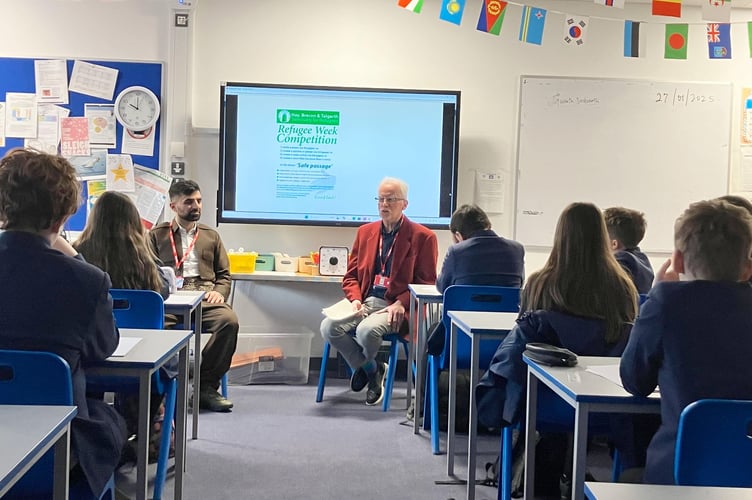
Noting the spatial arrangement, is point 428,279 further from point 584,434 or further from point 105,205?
point 584,434

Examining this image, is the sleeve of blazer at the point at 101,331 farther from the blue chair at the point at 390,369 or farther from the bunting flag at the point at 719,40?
the bunting flag at the point at 719,40

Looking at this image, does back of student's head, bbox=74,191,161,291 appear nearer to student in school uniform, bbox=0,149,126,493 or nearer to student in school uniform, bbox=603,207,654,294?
student in school uniform, bbox=0,149,126,493

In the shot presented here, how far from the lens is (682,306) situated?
160cm

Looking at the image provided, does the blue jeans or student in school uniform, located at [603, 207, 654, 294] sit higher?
student in school uniform, located at [603, 207, 654, 294]

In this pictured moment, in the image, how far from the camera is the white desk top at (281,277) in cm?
470

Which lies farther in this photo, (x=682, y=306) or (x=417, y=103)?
(x=417, y=103)

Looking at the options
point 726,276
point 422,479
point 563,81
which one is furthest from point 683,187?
point 726,276

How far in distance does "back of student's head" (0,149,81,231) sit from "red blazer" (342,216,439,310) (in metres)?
2.70

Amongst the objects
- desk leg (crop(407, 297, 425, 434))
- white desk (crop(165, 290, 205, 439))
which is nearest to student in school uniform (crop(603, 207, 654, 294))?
desk leg (crop(407, 297, 425, 434))

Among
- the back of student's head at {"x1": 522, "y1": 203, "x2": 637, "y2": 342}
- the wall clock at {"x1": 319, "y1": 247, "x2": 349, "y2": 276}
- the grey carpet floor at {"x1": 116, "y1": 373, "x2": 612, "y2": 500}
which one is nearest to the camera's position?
the back of student's head at {"x1": 522, "y1": 203, "x2": 637, "y2": 342}

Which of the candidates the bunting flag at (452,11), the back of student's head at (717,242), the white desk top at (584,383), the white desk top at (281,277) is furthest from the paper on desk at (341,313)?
the back of student's head at (717,242)

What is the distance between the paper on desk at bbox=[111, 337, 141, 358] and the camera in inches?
78.6

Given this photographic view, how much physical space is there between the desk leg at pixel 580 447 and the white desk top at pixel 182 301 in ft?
6.13

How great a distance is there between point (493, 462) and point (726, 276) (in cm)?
185
